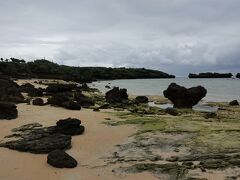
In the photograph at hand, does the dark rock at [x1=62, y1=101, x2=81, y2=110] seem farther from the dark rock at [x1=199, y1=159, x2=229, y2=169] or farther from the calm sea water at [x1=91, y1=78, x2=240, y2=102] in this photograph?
the calm sea water at [x1=91, y1=78, x2=240, y2=102]

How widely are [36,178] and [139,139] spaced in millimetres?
5633

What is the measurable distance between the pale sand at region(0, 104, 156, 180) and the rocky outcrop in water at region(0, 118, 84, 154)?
32cm

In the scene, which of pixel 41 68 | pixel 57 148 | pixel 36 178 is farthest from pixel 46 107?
pixel 41 68

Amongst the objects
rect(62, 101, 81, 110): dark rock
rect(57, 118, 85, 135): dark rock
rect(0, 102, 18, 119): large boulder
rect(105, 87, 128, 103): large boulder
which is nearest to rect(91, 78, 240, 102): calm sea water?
rect(105, 87, 128, 103): large boulder

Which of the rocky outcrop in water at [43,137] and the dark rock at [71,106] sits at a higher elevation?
the dark rock at [71,106]

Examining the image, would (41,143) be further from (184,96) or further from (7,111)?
(184,96)

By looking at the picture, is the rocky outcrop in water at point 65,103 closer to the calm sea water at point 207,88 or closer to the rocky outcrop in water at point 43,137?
the rocky outcrop in water at point 43,137

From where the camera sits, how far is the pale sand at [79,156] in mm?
14031

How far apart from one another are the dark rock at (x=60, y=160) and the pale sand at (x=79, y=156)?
0.57 feet

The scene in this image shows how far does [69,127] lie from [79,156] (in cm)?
311

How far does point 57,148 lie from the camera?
16.5 m

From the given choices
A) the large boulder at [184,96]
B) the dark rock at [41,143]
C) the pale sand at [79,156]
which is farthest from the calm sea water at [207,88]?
the dark rock at [41,143]

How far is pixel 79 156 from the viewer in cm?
1616

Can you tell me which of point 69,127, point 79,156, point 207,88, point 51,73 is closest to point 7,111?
point 69,127
